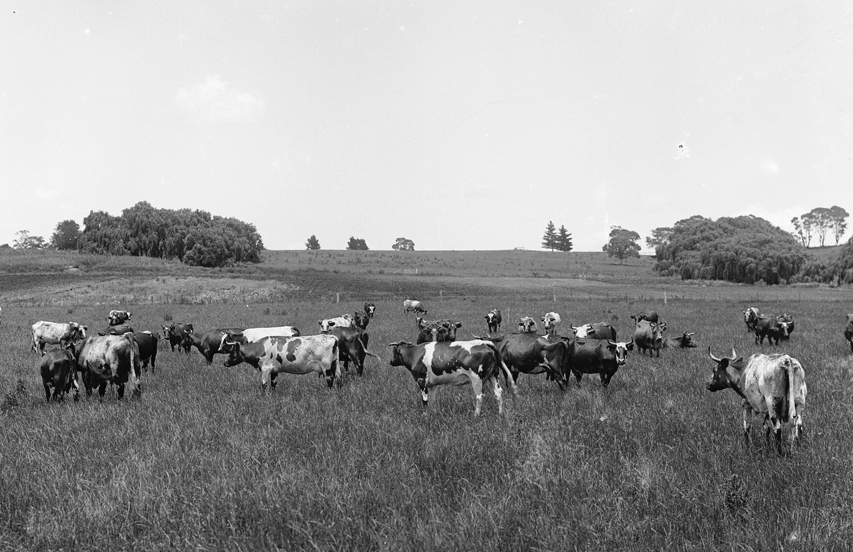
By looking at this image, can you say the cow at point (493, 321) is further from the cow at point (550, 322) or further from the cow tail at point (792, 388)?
the cow tail at point (792, 388)

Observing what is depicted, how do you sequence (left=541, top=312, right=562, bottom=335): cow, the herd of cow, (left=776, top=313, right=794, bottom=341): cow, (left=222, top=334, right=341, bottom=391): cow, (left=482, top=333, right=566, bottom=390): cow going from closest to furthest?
1. the herd of cow
2. (left=482, top=333, right=566, bottom=390): cow
3. (left=222, top=334, right=341, bottom=391): cow
4. (left=776, top=313, right=794, bottom=341): cow
5. (left=541, top=312, right=562, bottom=335): cow

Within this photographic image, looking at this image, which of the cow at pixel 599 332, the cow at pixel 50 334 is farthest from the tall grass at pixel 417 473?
the cow at pixel 50 334

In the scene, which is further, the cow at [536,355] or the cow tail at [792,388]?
A: the cow at [536,355]

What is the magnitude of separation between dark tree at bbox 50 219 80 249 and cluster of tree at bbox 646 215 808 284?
13989 centimetres

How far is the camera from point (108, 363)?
989 cm

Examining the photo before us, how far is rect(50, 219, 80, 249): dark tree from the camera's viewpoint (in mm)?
127062

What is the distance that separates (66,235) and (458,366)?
6085 inches

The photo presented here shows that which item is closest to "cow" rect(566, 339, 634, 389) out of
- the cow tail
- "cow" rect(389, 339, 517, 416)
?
"cow" rect(389, 339, 517, 416)

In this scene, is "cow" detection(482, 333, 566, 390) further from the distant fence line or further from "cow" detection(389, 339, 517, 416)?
the distant fence line

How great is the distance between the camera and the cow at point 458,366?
8.77 meters

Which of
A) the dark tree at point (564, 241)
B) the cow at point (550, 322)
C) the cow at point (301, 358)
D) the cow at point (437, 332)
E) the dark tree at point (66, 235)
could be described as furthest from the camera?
the dark tree at point (564, 241)

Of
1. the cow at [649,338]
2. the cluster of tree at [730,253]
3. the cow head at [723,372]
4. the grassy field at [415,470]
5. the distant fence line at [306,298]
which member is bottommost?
the distant fence line at [306,298]

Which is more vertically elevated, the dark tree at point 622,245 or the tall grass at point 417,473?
the dark tree at point 622,245

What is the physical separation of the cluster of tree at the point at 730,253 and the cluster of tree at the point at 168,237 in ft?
242
